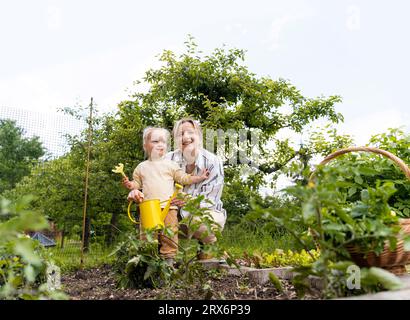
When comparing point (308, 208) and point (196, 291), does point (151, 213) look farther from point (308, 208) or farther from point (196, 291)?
point (308, 208)

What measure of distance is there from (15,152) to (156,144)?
42.9 ft

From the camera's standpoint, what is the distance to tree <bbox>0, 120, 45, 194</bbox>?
1285 cm

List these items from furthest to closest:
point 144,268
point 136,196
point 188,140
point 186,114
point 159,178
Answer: point 186,114 < point 188,140 < point 159,178 < point 136,196 < point 144,268

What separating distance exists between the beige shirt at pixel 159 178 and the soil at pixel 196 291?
27.8 inches

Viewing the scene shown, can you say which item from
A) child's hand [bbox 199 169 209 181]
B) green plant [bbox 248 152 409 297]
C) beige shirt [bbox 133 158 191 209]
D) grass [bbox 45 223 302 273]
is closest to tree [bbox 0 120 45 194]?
grass [bbox 45 223 302 273]

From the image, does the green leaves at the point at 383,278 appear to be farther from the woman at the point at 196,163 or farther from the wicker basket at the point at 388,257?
the woman at the point at 196,163

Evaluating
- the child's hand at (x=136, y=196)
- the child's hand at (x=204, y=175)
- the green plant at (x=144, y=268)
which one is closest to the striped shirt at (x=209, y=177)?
the child's hand at (x=204, y=175)

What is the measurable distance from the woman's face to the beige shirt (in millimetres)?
211

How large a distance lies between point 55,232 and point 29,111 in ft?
9.77

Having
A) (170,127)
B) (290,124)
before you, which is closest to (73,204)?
(170,127)

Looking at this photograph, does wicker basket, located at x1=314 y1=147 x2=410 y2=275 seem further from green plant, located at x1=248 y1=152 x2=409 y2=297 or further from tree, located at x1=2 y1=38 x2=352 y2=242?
tree, located at x1=2 y1=38 x2=352 y2=242

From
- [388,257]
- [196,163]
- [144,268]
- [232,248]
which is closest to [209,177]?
[196,163]

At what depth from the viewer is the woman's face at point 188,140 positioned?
359cm

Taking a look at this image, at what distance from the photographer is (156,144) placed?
138 inches
